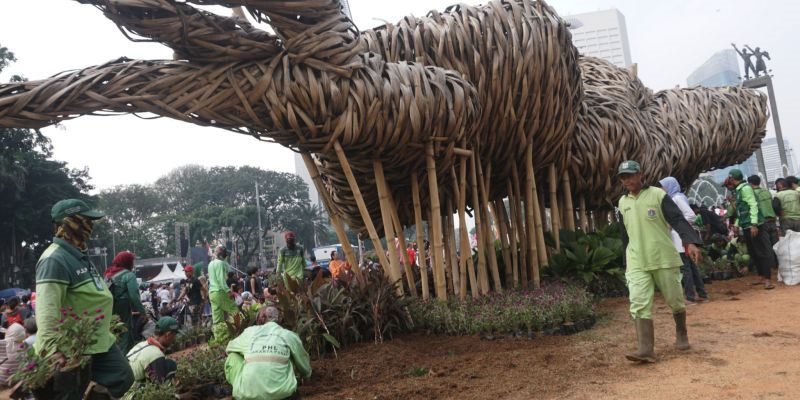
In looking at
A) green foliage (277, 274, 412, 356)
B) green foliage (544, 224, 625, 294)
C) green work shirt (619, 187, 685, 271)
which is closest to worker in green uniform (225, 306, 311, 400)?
green foliage (277, 274, 412, 356)

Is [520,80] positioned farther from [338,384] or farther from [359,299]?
[338,384]

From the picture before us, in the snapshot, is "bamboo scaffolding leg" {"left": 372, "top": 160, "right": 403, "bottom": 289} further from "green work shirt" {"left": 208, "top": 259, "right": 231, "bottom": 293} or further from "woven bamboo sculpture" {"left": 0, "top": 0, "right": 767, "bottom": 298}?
"green work shirt" {"left": 208, "top": 259, "right": 231, "bottom": 293}

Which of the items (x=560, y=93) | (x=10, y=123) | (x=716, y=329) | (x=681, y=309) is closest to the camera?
(x=10, y=123)

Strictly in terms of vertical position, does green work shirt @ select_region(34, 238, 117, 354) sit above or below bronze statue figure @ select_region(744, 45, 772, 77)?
below

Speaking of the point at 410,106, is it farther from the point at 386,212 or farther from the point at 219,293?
the point at 219,293

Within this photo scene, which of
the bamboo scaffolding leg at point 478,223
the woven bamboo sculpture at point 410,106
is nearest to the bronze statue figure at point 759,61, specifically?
the woven bamboo sculpture at point 410,106

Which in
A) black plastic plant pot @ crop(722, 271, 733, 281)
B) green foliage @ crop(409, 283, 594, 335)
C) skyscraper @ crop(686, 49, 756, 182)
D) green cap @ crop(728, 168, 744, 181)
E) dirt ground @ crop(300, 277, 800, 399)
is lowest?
dirt ground @ crop(300, 277, 800, 399)

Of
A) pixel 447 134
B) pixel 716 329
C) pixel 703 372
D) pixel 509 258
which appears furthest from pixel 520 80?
pixel 703 372

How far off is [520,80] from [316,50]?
2.88 meters

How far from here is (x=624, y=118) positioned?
873cm

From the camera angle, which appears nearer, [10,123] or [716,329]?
[10,123]

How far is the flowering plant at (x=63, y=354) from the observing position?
2576 millimetres

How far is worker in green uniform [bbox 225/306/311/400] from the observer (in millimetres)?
3654

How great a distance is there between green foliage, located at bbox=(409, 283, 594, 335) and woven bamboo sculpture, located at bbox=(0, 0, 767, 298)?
377 mm
